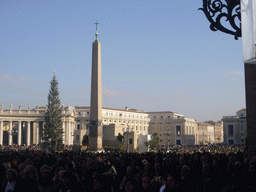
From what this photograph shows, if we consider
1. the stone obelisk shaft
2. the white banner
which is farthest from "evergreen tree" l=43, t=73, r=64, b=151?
the white banner

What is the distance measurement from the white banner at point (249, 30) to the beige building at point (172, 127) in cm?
12080

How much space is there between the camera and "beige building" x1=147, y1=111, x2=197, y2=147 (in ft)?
404

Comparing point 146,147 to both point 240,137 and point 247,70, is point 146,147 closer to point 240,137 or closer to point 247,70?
point 247,70

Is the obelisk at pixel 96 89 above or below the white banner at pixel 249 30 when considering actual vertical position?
above

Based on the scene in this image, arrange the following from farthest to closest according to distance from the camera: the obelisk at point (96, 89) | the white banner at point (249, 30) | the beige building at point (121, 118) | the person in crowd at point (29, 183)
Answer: the beige building at point (121, 118) → the obelisk at point (96, 89) → the person in crowd at point (29, 183) → the white banner at point (249, 30)

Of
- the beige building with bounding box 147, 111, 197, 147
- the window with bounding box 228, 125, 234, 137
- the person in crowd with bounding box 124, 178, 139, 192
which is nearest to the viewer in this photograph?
the person in crowd with bounding box 124, 178, 139, 192

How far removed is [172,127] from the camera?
413 ft

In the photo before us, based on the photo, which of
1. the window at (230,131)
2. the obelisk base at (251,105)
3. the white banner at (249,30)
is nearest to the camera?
the white banner at (249,30)

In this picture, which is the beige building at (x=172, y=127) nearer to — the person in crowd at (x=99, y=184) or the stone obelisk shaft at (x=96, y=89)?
the stone obelisk shaft at (x=96, y=89)

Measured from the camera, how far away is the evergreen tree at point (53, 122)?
69062mm

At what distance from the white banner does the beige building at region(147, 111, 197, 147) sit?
120798mm

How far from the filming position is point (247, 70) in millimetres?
11266

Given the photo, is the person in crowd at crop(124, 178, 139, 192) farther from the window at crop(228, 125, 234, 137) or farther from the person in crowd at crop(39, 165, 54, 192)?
A: the window at crop(228, 125, 234, 137)

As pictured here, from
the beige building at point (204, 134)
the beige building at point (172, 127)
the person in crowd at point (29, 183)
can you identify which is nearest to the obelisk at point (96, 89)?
the person in crowd at point (29, 183)
